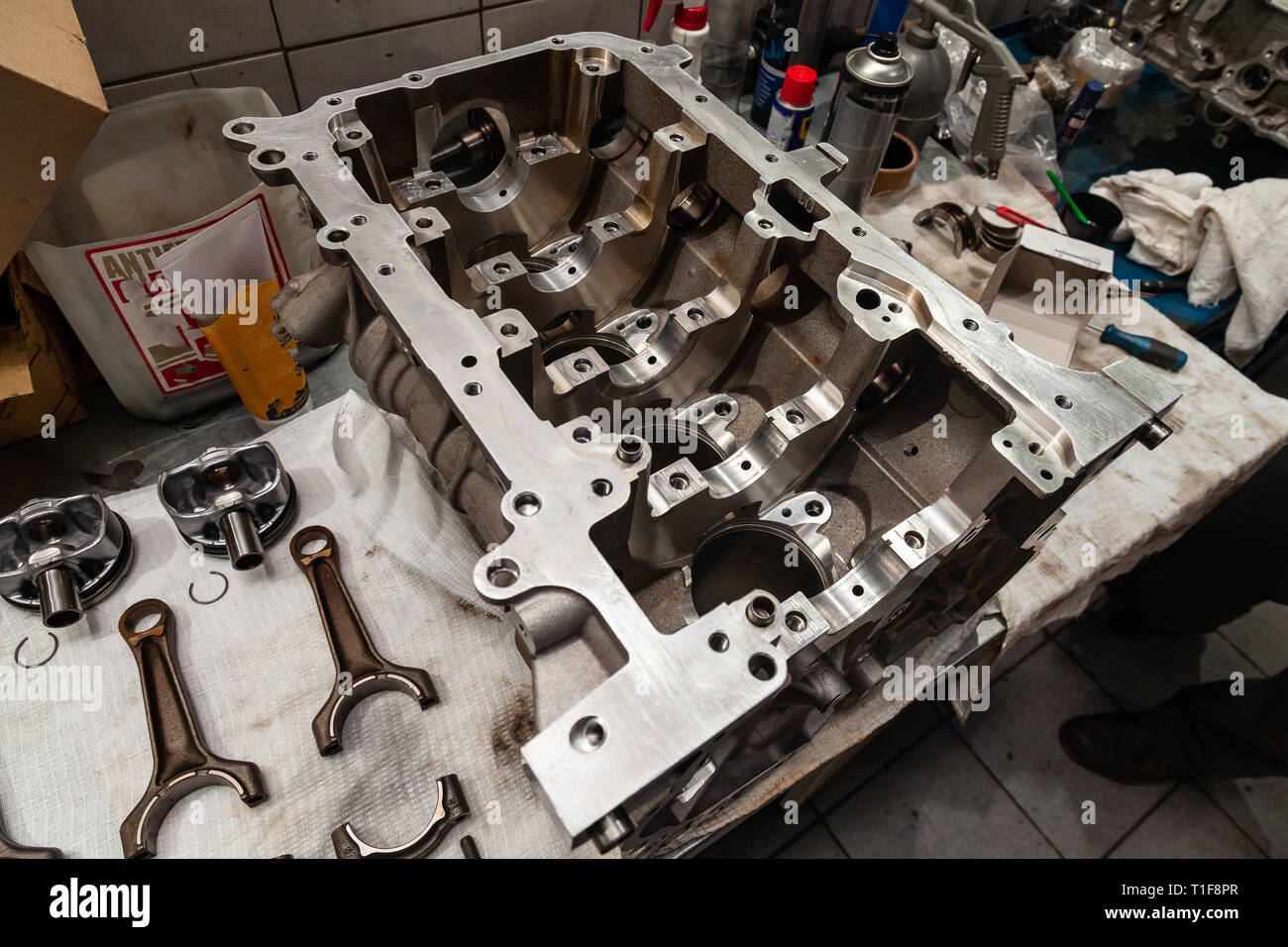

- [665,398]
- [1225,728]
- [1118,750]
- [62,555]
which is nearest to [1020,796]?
[1118,750]

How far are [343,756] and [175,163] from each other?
154 cm

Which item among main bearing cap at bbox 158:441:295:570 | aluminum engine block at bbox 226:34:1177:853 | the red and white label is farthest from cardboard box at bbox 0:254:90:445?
aluminum engine block at bbox 226:34:1177:853

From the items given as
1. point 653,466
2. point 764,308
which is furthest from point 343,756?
point 764,308

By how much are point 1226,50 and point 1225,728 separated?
228cm

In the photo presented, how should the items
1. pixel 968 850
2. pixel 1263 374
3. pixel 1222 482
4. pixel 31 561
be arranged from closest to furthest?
pixel 31 561 < pixel 1222 482 < pixel 968 850 < pixel 1263 374

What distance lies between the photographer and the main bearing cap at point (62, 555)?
1.53 metres

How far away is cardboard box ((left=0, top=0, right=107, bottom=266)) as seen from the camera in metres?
1.33

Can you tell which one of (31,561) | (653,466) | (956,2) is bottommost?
(31,561)

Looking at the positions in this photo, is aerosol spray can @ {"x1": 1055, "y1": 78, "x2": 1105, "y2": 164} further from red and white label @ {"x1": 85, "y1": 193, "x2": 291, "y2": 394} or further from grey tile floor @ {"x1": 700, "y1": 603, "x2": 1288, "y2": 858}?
red and white label @ {"x1": 85, "y1": 193, "x2": 291, "y2": 394}

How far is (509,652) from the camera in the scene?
1.70 meters

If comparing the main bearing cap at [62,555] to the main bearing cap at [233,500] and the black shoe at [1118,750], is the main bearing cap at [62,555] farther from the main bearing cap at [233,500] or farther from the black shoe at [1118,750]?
the black shoe at [1118,750]

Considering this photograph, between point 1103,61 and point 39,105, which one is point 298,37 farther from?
point 1103,61

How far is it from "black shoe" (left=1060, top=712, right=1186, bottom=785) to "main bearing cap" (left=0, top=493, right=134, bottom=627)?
9.33 ft

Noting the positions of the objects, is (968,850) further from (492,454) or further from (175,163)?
(175,163)
